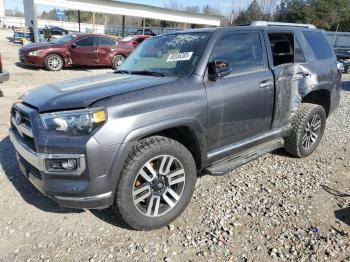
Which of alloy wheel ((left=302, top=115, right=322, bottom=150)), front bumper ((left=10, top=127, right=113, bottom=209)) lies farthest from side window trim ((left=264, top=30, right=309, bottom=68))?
front bumper ((left=10, top=127, right=113, bottom=209))

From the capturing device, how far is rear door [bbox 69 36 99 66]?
13852 millimetres

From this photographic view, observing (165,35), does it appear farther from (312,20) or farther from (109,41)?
(312,20)

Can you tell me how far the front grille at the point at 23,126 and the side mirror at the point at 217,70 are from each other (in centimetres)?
182

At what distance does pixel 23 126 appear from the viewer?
3188 millimetres

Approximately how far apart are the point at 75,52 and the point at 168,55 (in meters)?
10.9

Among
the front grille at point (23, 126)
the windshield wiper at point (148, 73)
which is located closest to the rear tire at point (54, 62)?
the windshield wiper at point (148, 73)

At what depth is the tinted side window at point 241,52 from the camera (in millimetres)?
3803

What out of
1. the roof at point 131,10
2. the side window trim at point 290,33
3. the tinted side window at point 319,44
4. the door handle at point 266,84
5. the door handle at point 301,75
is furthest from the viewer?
the roof at point 131,10

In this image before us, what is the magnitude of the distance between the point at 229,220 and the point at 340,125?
16.0ft

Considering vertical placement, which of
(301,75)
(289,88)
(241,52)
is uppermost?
(241,52)

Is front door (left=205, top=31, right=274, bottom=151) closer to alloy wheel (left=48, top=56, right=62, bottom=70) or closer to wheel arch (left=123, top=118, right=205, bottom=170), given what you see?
wheel arch (left=123, top=118, right=205, bottom=170)

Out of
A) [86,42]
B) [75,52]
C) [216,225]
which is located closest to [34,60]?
[75,52]

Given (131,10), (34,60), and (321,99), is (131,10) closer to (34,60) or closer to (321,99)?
(34,60)

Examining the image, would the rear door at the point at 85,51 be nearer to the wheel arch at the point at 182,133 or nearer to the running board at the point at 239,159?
the running board at the point at 239,159
